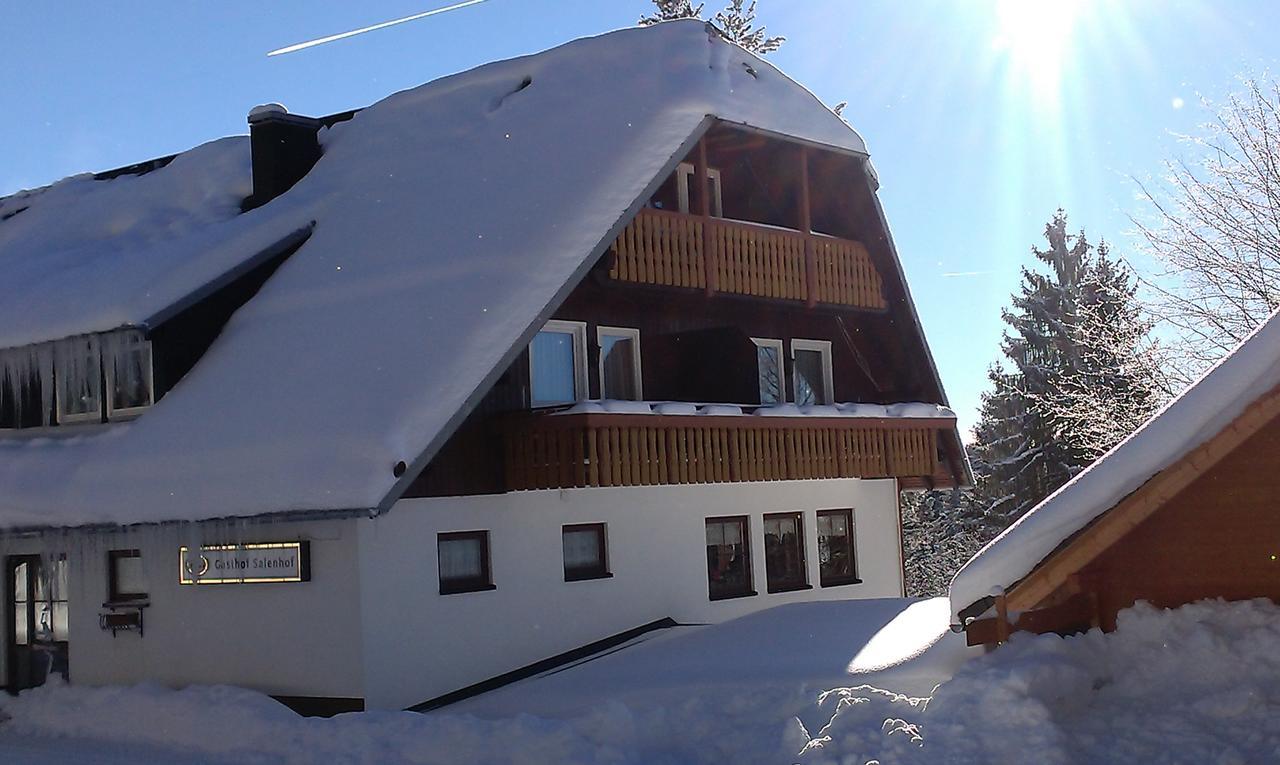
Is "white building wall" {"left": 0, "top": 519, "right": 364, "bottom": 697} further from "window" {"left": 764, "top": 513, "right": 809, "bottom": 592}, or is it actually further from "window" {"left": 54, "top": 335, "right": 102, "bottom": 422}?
"window" {"left": 764, "top": 513, "right": 809, "bottom": 592}

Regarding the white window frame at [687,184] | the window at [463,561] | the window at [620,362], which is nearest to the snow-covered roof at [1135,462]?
the window at [463,561]

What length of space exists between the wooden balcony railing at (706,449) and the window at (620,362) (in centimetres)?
137

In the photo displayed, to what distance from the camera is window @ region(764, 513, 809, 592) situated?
1883 cm

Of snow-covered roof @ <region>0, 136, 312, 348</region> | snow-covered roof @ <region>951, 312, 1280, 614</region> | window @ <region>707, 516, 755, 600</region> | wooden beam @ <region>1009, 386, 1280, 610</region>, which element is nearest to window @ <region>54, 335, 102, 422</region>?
snow-covered roof @ <region>0, 136, 312, 348</region>

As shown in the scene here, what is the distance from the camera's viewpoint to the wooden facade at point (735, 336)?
15141mm

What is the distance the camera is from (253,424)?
1462 centimetres

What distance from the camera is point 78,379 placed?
1709 cm

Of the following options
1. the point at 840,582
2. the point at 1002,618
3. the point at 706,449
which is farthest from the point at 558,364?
the point at 1002,618

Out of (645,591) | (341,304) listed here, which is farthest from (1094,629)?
(341,304)

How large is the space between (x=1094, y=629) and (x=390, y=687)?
23.4 ft

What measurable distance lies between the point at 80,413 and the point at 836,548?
1021 cm

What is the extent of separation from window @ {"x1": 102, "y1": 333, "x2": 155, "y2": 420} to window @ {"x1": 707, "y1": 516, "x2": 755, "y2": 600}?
706 cm

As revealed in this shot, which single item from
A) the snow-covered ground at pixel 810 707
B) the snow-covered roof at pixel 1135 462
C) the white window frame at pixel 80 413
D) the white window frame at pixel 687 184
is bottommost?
the snow-covered ground at pixel 810 707

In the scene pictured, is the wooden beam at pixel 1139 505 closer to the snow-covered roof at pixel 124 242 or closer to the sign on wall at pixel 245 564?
the sign on wall at pixel 245 564
